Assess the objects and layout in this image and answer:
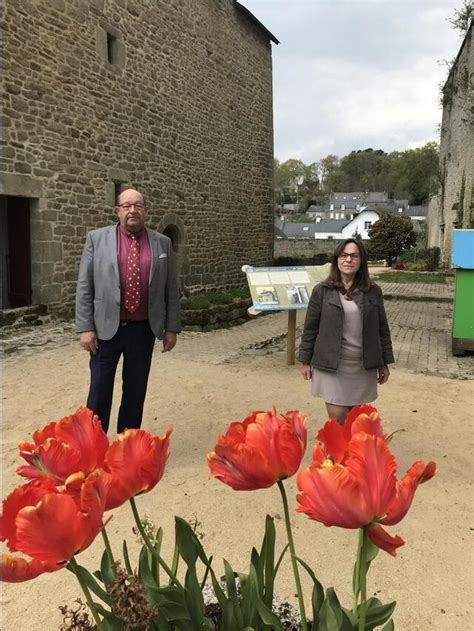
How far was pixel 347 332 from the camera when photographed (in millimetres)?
3172

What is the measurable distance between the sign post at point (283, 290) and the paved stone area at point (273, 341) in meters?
0.93

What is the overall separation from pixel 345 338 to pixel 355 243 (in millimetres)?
581

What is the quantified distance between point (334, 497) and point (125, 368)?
287cm

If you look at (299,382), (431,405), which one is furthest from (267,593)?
(299,382)

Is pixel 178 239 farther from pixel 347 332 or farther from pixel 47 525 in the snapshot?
pixel 47 525

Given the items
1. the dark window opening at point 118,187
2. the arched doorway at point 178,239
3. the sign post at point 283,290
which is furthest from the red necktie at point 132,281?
the arched doorway at point 178,239

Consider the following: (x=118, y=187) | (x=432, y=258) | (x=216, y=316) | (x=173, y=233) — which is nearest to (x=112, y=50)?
(x=118, y=187)

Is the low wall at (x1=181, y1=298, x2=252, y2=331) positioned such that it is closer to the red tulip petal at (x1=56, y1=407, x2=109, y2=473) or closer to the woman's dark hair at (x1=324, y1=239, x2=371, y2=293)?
the woman's dark hair at (x1=324, y1=239, x2=371, y2=293)

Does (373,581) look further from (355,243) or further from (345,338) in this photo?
(355,243)

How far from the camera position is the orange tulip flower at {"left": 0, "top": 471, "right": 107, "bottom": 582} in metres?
0.80

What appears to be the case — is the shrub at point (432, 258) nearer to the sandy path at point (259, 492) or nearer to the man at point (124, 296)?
the sandy path at point (259, 492)

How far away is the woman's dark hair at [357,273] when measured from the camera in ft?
10.2

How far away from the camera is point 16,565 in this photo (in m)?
0.84

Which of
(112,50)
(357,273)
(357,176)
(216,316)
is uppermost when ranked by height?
(357,176)
